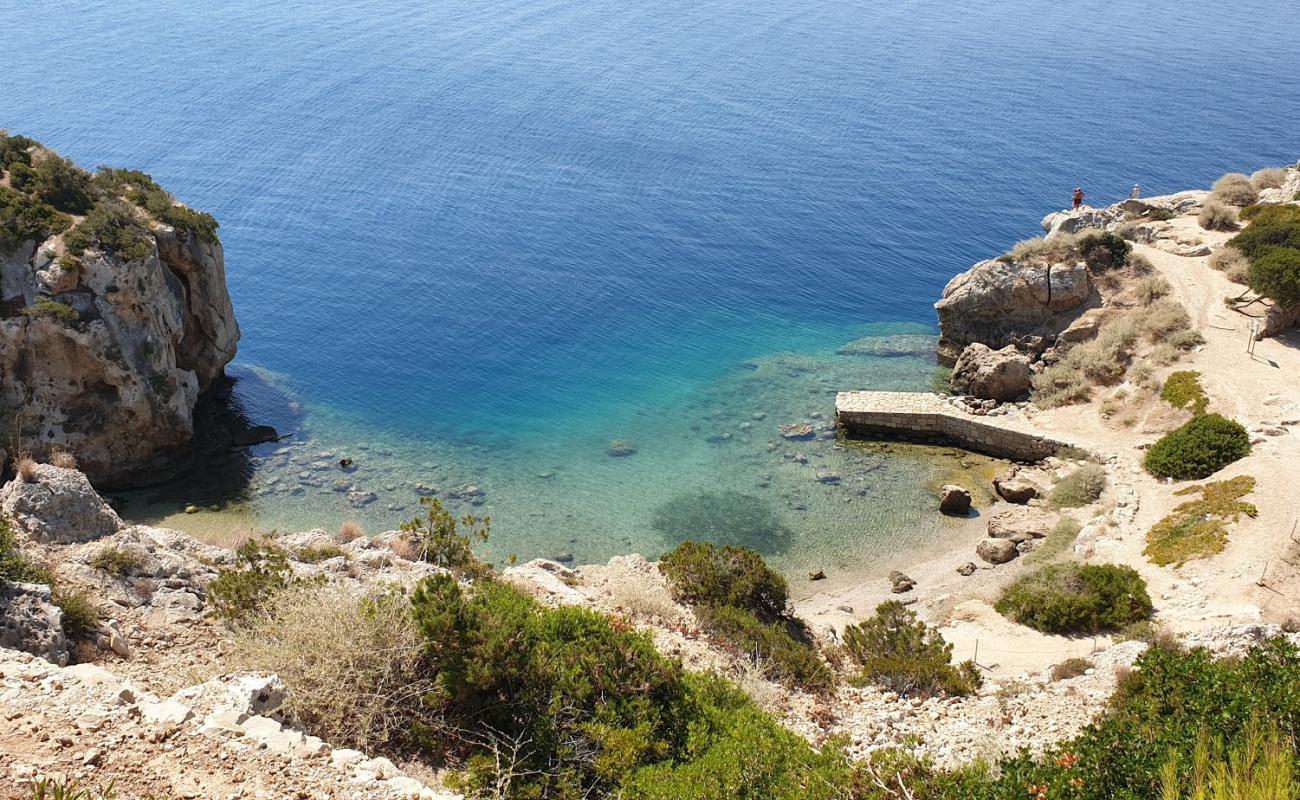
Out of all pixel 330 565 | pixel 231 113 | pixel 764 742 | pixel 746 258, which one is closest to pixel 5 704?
pixel 330 565

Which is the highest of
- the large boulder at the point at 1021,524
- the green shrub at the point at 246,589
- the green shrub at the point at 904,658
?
the green shrub at the point at 246,589

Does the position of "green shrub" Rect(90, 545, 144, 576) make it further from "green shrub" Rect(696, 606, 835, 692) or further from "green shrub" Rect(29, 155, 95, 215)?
"green shrub" Rect(29, 155, 95, 215)

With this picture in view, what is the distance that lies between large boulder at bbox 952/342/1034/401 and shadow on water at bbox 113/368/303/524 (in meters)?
28.7

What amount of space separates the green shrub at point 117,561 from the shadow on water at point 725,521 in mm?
17045

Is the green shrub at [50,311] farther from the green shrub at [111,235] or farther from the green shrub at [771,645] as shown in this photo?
the green shrub at [771,645]

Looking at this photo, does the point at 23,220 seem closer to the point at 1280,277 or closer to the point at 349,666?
the point at 349,666

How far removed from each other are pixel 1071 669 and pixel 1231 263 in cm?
2986

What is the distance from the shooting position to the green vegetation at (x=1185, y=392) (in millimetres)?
31453

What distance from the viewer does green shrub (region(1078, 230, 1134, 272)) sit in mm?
41000

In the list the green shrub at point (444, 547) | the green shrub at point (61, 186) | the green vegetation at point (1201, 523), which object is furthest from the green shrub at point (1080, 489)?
the green shrub at point (61, 186)

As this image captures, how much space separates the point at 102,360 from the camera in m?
31.0

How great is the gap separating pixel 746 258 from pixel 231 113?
154 ft

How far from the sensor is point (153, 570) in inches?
651

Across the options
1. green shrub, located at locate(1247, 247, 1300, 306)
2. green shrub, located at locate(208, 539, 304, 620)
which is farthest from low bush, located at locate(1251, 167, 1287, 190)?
green shrub, located at locate(208, 539, 304, 620)
